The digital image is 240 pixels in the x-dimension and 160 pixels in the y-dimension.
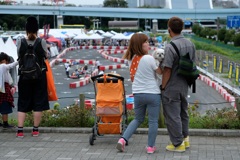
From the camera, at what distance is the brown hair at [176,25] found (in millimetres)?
6086

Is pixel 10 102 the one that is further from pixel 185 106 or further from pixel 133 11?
pixel 133 11

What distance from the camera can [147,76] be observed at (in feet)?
20.0

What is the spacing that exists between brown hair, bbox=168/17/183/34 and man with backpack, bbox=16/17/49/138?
2.00 meters

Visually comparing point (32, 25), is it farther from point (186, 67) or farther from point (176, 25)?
point (186, 67)

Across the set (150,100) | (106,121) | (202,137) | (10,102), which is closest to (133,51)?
(150,100)

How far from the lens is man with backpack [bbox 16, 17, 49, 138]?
695 cm

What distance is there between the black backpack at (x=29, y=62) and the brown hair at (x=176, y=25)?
6.72 ft

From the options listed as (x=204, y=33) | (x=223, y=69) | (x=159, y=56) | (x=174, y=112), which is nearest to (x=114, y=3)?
(x=204, y=33)

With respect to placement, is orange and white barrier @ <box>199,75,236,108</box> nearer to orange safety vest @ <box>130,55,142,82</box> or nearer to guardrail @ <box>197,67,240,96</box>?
guardrail @ <box>197,67,240,96</box>

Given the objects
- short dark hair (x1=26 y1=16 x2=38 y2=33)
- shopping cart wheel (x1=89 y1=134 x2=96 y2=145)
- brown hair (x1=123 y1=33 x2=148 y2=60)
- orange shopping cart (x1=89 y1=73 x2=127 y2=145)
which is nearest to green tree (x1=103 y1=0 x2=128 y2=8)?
short dark hair (x1=26 y1=16 x2=38 y2=33)

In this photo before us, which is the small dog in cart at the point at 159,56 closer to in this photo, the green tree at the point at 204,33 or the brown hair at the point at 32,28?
the brown hair at the point at 32,28

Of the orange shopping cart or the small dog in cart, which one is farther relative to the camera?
the orange shopping cart

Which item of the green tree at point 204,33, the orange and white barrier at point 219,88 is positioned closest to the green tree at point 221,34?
the green tree at point 204,33

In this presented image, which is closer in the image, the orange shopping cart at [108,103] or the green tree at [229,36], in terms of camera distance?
→ the orange shopping cart at [108,103]
